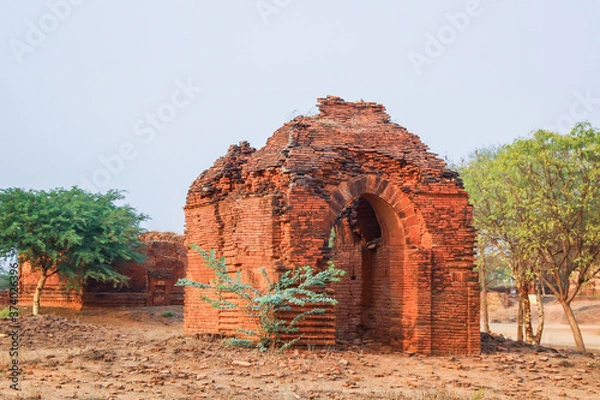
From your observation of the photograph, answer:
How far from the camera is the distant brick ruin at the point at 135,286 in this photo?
85.2 feet

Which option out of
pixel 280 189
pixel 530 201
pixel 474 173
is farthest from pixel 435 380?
pixel 474 173

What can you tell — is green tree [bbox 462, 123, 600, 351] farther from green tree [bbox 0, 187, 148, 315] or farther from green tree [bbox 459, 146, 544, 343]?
green tree [bbox 0, 187, 148, 315]

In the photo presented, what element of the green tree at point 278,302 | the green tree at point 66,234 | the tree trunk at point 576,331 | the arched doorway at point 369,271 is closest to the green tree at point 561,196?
the tree trunk at point 576,331

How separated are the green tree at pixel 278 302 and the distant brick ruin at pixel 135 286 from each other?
47.1 feet

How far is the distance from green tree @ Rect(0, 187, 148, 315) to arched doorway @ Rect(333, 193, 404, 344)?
10548 millimetres

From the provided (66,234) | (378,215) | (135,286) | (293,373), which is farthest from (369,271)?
(135,286)

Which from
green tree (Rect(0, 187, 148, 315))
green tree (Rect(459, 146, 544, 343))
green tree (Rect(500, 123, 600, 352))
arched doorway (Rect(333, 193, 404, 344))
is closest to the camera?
arched doorway (Rect(333, 193, 404, 344))

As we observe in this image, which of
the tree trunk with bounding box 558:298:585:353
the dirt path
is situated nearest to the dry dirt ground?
the tree trunk with bounding box 558:298:585:353

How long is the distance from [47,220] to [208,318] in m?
10.5

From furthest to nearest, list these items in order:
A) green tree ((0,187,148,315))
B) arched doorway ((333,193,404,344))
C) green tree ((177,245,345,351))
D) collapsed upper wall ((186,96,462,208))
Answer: green tree ((0,187,148,315)) < arched doorway ((333,193,404,344)) < collapsed upper wall ((186,96,462,208)) < green tree ((177,245,345,351))

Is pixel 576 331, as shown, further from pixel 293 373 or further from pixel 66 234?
pixel 66 234

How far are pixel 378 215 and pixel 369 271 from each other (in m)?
1.51

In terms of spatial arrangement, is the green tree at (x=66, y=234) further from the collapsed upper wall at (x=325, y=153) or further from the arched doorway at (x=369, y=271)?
the arched doorway at (x=369, y=271)

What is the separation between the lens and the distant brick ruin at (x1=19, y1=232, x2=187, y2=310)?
85.2 ft
